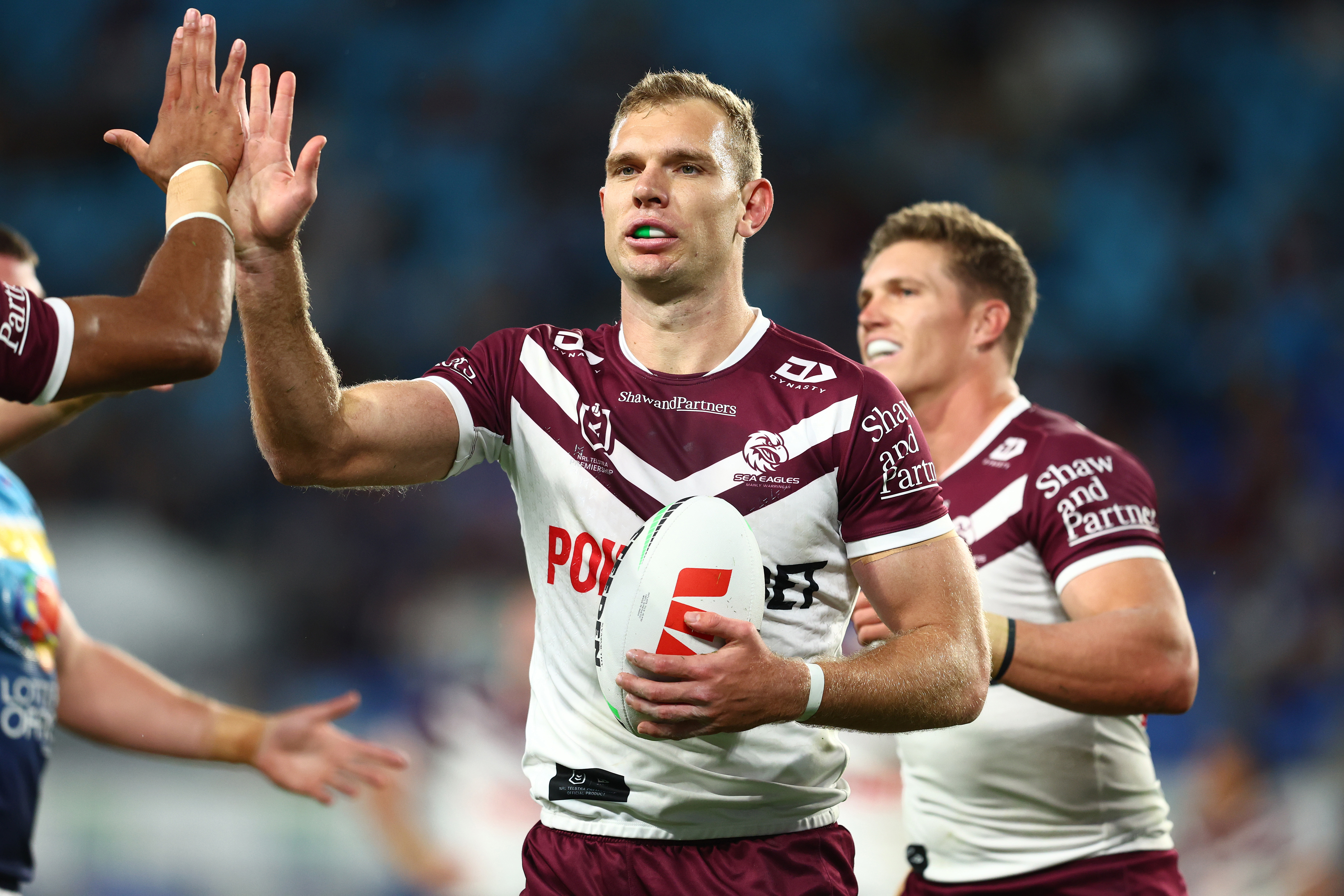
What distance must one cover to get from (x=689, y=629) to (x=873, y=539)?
2.04 feet

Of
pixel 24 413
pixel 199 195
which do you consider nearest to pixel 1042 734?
pixel 199 195

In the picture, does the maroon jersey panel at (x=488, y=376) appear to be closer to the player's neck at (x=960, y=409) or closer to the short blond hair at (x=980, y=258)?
the player's neck at (x=960, y=409)

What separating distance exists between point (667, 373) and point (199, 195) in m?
1.17

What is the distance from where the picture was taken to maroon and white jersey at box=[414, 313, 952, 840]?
108 inches

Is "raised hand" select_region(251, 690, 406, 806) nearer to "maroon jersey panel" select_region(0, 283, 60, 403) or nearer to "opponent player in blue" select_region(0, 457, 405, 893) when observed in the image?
"opponent player in blue" select_region(0, 457, 405, 893)

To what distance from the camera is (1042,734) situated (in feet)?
12.6

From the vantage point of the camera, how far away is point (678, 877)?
2686 millimetres

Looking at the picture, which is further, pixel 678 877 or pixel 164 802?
pixel 164 802

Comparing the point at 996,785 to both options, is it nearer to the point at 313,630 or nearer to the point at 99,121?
the point at 313,630

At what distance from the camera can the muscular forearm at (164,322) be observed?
2.55 m

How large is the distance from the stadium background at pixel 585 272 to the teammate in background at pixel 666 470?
15.5 feet

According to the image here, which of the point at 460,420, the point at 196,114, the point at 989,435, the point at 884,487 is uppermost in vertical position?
the point at 196,114

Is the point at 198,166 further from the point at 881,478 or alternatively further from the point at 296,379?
the point at 881,478

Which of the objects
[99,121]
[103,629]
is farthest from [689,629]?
[99,121]
